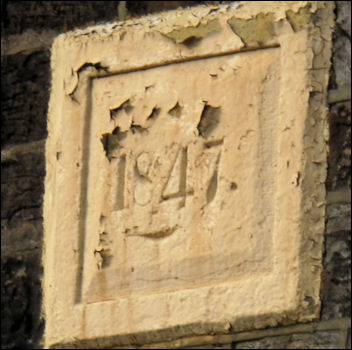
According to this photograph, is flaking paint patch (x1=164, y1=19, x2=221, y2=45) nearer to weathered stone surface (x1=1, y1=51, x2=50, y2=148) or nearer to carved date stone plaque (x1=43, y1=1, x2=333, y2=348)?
carved date stone plaque (x1=43, y1=1, x2=333, y2=348)

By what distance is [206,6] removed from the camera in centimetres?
327

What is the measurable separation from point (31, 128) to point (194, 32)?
39 centimetres

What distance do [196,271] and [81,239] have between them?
0.22 metres

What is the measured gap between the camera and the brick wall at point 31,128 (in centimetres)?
310

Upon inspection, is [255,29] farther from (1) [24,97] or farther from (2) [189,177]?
(1) [24,97]

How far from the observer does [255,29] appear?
3.15 metres

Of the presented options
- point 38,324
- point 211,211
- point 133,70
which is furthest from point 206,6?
point 38,324

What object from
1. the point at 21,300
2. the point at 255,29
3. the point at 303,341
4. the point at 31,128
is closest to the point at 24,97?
the point at 31,128

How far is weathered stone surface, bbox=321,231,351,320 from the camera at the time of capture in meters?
3.02

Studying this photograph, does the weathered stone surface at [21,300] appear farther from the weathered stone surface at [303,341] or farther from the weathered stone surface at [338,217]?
the weathered stone surface at [338,217]

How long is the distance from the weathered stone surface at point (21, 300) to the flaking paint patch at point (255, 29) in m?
0.53

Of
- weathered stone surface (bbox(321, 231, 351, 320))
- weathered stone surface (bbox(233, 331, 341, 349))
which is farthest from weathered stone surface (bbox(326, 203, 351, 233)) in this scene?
Result: weathered stone surface (bbox(233, 331, 341, 349))

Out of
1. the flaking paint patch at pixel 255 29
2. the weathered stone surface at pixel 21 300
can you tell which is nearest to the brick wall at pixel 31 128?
the weathered stone surface at pixel 21 300

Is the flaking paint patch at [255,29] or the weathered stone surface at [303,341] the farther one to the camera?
the flaking paint patch at [255,29]
